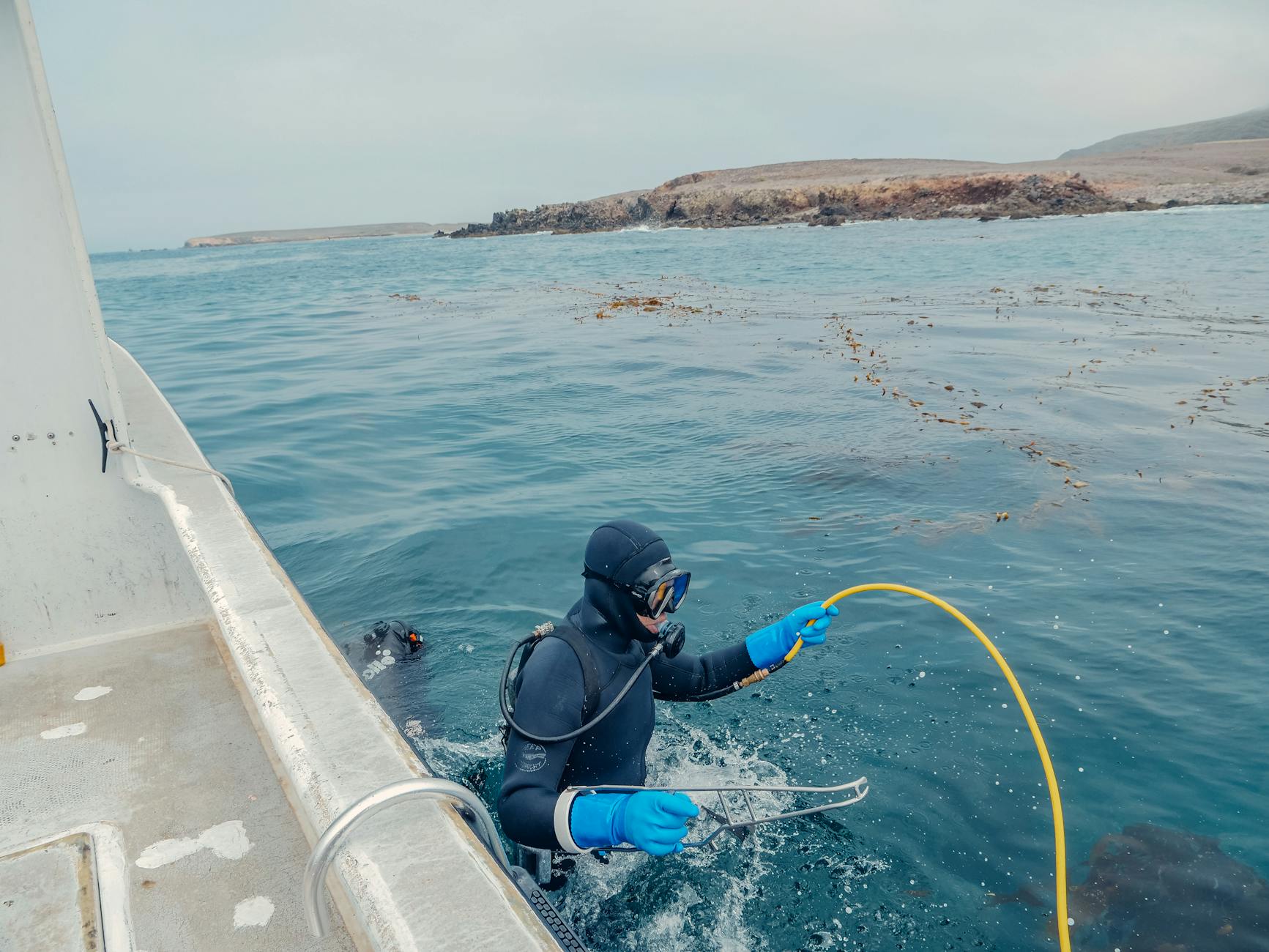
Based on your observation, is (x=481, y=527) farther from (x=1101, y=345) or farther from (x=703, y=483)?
(x=1101, y=345)

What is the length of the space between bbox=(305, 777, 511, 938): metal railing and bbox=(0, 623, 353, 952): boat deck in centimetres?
37

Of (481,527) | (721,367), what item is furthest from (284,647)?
(721,367)

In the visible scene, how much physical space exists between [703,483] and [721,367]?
595cm

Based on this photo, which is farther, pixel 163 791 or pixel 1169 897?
pixel 1169 897

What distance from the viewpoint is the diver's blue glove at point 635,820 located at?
9.09 ft

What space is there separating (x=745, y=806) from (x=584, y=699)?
5.26 ft

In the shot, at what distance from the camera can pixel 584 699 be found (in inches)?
127

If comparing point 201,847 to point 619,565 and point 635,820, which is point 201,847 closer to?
point 635,820

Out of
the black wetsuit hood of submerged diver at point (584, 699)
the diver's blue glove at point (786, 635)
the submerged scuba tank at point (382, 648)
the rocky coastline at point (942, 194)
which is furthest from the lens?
the rocky coastline at point (942, 194)

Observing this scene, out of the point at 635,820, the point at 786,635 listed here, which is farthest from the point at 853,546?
the point at 635,820

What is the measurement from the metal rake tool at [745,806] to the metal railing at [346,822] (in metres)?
1.29

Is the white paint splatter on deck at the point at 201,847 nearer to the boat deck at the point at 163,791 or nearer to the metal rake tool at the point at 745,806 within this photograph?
the boat deck at the point at 163,791

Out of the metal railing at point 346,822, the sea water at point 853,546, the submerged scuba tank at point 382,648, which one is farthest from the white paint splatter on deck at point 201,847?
the submerged scuba tank at point 382,648

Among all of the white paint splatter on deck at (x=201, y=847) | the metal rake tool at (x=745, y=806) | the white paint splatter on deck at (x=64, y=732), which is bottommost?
the metal rake tool at (x=745, y=806)
